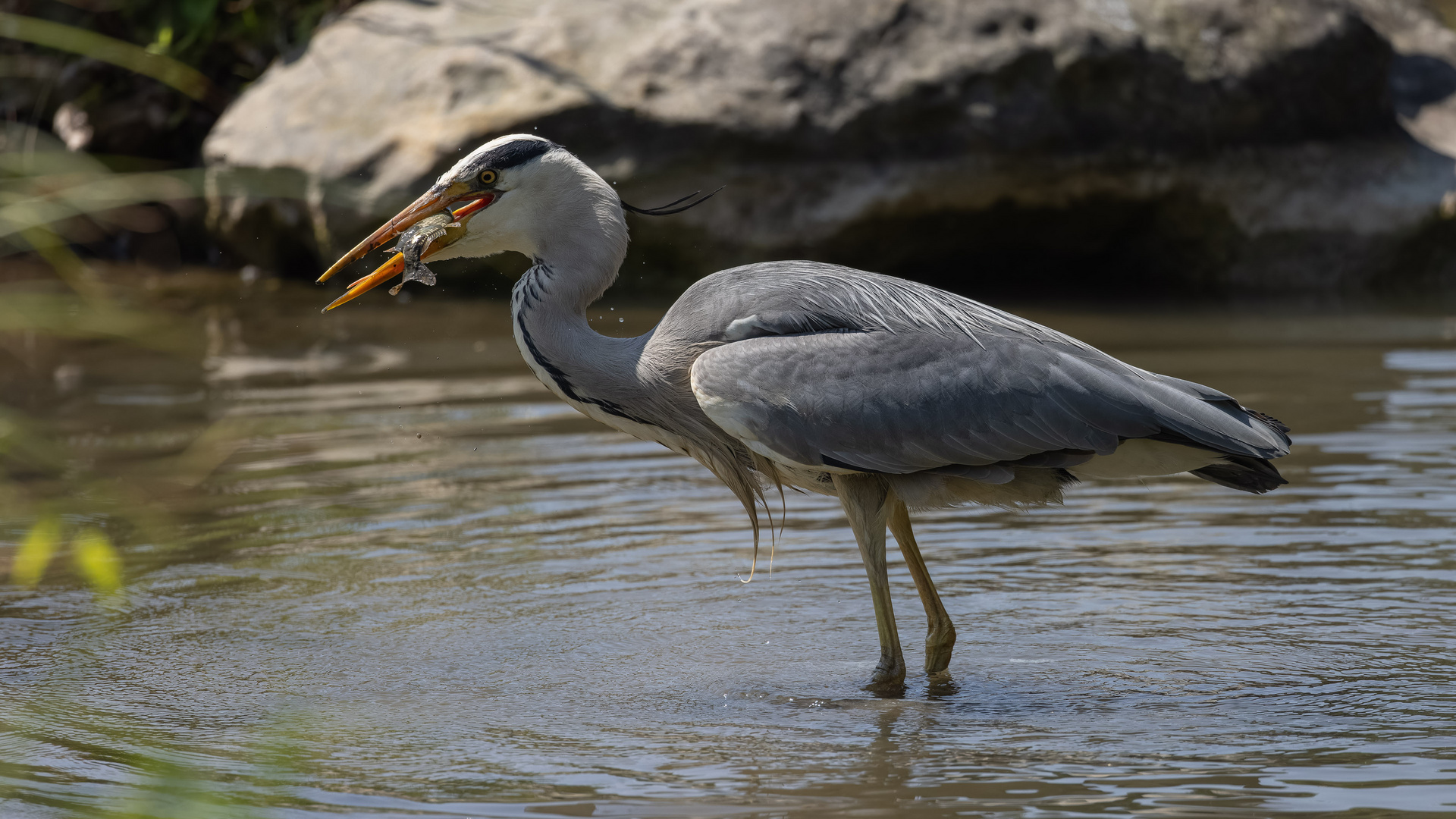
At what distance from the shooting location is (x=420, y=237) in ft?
17.3

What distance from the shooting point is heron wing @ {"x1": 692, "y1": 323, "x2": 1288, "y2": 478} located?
489 cm

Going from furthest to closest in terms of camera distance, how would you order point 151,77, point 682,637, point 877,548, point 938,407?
point 151,77 < point 682,637 < point 877,548 < point 938,407

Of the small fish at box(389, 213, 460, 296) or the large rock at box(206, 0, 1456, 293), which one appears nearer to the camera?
the small fish at box(389, 213, 460, 296)

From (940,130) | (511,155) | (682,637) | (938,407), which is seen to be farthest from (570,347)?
(940,130)

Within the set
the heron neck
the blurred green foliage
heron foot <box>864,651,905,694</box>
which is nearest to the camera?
heron foot <box>864,651,905,694</box>

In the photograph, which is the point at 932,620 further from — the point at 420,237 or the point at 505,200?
the point at 420,237

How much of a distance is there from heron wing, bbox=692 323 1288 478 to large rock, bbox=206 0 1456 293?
6.73 metres

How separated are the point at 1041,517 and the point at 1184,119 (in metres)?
5.68

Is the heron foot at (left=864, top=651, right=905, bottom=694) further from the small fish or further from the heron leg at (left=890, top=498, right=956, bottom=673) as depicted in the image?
the small fish

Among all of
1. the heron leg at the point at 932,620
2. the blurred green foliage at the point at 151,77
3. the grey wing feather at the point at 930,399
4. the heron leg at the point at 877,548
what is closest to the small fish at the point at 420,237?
the grey wing feather at the point at 930,399

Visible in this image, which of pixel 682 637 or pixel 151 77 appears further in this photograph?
pixel 151 77

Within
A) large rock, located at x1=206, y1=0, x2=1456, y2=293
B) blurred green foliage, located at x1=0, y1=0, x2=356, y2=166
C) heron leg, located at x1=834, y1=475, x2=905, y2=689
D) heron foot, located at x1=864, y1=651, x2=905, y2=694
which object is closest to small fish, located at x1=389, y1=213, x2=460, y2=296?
heron leg, located at x1=834, y1=475, x2=905, y2=689

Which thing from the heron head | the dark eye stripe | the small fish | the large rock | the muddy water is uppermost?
the large rock

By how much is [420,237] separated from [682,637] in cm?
167
